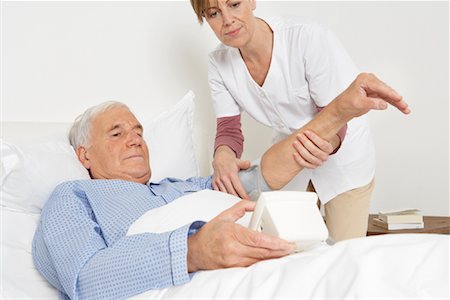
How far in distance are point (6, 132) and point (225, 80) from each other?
2.52 ft

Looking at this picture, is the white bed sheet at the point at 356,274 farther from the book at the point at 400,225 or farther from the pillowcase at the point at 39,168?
the book at the point at 400,225

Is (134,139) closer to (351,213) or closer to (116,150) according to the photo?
(116,150)

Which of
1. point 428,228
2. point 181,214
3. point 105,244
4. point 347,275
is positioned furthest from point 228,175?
point 428,228

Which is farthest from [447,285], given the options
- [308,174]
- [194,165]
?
[194,165]

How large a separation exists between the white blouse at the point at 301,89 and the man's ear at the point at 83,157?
1.58 ft

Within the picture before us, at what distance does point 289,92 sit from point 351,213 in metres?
0.43

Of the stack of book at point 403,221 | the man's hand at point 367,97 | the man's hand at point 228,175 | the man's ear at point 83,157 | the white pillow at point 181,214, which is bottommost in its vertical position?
the stack of book at point 403,221

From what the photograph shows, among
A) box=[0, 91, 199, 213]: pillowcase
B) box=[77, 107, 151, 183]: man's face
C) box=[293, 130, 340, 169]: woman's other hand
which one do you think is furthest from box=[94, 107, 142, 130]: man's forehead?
box=[293, 130, 340, 169]: woman's other hand

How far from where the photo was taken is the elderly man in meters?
1.20

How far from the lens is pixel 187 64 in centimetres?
254

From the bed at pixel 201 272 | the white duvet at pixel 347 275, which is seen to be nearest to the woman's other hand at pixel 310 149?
the bed at pixel 201 272

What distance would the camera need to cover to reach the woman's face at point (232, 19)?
1.76 meters

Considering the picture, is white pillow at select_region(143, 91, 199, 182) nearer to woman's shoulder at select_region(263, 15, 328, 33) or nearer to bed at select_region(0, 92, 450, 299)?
bed at select_region(0, 92, 450, 299)

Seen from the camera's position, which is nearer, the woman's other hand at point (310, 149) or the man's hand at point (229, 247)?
the man's hand at point (229, 247)
